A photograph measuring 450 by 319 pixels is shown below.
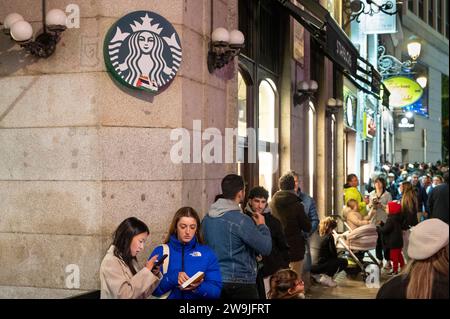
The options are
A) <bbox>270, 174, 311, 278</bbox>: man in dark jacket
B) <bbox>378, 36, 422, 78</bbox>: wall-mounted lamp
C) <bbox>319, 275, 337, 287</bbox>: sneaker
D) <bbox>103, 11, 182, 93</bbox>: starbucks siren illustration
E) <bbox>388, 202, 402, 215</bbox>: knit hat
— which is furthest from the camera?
<bbox>378, 36, 422, 78</bbox>: wall-mounted lamp

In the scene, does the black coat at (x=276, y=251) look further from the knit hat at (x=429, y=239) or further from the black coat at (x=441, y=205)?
the knit hat at (x=429, y=239)

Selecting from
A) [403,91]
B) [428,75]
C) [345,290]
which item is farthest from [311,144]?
[428,75]

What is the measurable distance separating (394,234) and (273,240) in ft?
17.1

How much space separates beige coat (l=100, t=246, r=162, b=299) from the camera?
16.7 ft

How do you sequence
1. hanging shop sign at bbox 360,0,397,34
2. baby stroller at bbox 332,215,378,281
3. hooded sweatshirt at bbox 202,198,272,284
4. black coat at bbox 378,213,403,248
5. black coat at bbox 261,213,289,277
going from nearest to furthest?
1. hooded sweatshirt at bbox 202,198,272,284
2. black coat at bbox 261,213,289,277
3. baby stroller at bbox 332,215,378,281
4. black coat at bbox 378,213,403,248
5. hanging shop sign at bbox 360,0,397,34

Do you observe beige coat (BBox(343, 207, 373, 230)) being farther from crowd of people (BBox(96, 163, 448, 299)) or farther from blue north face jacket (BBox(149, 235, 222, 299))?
blue north face jacket (BBox(149, 235, 222, 299))

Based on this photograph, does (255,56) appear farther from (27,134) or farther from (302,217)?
(27,134)

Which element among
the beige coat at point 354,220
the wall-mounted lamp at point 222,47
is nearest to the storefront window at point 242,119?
the wall-mounted lamp at point 222,47

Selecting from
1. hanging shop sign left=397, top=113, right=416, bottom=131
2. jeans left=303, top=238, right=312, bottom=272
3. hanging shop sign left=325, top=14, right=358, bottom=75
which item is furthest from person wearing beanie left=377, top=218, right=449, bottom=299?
hanging shop sign left=397, top=113, right=416, bottom=131

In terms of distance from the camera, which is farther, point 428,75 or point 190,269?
point 428,75

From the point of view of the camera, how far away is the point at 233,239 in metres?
6.34

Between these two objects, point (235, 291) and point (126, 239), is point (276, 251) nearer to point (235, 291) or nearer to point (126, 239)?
point (235, 291)

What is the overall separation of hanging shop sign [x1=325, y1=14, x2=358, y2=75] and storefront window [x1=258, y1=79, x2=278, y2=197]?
55.8 inches
